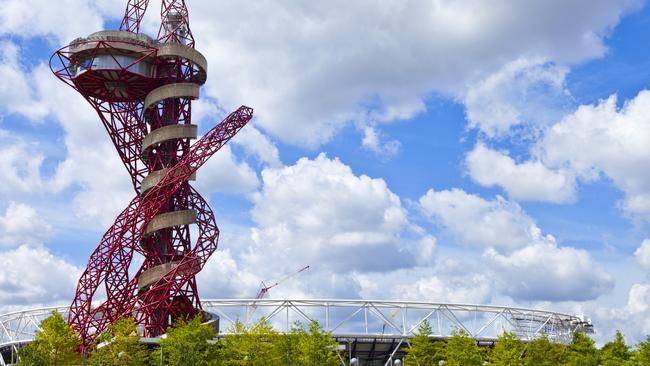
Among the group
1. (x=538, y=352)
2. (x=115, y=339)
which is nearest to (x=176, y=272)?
(x=115, y=339)

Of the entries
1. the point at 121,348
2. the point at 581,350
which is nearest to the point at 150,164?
the point at 121,348

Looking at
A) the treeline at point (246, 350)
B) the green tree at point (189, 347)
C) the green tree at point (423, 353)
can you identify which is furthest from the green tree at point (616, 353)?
the green tree at point (189, 347)

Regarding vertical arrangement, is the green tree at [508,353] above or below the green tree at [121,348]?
below

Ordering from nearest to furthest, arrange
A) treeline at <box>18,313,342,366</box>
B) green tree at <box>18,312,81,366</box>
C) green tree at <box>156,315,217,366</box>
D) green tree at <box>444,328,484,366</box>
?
green tree at <box>156,315,217,366</box>
treeline at <box>18,313,342,366</box>
green tree at <box>18,312,81,366</box>
green tree at <box>444,328,484,366</box>

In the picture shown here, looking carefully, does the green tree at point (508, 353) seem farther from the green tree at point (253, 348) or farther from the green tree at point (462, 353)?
the green tree at point (253, 348)

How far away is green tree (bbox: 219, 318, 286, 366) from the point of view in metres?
78.8

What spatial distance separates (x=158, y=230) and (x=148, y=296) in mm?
7502

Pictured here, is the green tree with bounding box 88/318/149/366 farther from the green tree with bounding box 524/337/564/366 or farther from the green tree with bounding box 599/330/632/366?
the green tree with bounding box 599/330/632/366

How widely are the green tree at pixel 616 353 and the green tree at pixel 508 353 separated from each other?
8.89m

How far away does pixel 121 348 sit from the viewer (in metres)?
79.9

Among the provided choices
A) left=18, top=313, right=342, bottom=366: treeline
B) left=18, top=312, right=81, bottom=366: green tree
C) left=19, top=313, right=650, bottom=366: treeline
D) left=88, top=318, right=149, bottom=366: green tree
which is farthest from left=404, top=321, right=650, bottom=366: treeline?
left=18, top=312, right=81, bottom=366: green tree

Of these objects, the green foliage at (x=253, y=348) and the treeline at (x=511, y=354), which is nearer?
the green foliage at (x=253, y=348)

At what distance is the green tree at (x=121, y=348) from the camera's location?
257ft

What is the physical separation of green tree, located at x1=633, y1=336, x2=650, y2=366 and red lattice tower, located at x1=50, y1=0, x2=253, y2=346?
48912mm
